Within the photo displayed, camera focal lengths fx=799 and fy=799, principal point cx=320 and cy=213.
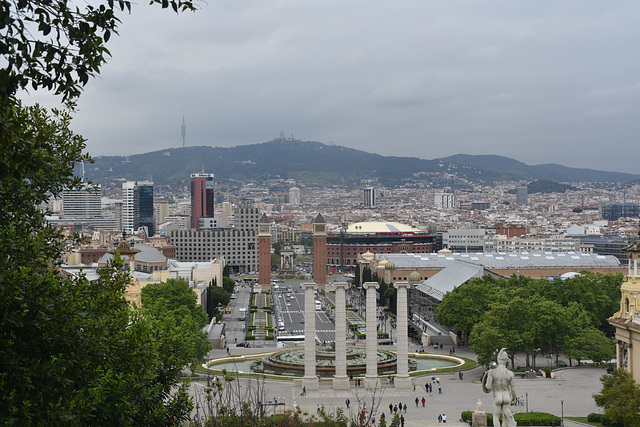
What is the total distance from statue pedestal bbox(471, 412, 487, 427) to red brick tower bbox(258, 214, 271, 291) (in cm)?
8481

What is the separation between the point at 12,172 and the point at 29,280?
3.13m

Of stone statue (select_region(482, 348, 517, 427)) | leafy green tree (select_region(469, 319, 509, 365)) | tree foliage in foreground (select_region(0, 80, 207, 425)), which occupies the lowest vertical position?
leafy green tree (select_region(469, 319, 509, 365))

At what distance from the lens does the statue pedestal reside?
32.6m

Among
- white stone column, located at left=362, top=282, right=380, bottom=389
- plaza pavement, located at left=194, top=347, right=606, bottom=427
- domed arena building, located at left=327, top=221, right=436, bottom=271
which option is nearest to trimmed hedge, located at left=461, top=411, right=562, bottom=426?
plaza pavement, located at left=194, top=347, right=606, bottom=427

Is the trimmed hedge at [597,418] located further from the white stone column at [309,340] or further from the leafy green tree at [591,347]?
the white stone column at [309,340]

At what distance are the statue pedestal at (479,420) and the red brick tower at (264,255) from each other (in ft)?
278

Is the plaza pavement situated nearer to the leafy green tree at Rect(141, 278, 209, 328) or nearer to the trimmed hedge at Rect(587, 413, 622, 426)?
the trimmed hedge at Rect(587, 413, 622, 426)

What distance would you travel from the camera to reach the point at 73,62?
33.9ft

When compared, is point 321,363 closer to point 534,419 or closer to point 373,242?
point 534,419

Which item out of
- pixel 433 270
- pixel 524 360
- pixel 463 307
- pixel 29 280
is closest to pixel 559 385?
pixel 524 360

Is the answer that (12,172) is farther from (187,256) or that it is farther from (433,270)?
(187,256)

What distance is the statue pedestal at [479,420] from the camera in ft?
107

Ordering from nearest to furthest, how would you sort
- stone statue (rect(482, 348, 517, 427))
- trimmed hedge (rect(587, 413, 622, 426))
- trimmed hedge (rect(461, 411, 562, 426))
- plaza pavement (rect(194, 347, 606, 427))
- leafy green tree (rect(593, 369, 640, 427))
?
stone statue (rect(482, 348, 517, 427)) → leafy green tree (rect(593, 369, 640, 427)) → trimmed hedge (rect(461, 411, 562, 426)) → trimmed hedge (rect(587, 413, 622, 426)) → plaza pavement (rect(194, 347, 606, 427))

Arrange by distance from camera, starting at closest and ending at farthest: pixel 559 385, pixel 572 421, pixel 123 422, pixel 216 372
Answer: pixel 123 422 → pixel 572 421 → pixel 559 385 → pixel 216 372
